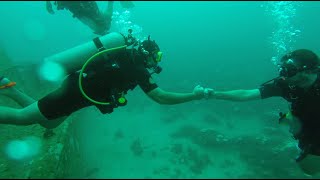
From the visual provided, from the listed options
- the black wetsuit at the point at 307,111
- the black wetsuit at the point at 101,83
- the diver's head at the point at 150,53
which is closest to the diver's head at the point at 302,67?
the black wetsuit at the point at 307,111

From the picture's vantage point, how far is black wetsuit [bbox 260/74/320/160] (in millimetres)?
4035

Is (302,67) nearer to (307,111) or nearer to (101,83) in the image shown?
(307,111)

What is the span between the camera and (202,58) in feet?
104

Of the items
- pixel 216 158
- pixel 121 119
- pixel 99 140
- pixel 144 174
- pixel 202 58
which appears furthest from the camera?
pixel 202 58

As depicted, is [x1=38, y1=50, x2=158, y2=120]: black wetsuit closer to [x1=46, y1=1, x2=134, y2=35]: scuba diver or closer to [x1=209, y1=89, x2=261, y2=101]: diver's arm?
[x1=209, y1=89, x2=261, y2=101]: diver's arm

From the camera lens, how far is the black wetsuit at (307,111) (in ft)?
13.2

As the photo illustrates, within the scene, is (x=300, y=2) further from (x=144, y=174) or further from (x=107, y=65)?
(x=107, y=65)

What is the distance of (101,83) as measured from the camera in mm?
3709

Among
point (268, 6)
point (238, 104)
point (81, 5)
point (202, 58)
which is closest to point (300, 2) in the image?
point (268, 6)

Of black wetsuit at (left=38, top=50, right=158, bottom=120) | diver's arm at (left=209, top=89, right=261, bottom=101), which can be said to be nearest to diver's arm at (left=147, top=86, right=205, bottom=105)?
black wetsuit at (left=38, top=50, right=158, bottom=120)

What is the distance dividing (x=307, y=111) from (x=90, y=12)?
423 centimetres

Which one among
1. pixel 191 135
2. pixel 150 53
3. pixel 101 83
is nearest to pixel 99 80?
pixel 101 83

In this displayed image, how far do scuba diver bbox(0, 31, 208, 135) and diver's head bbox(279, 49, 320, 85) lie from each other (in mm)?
1868

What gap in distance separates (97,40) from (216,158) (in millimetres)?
10585
